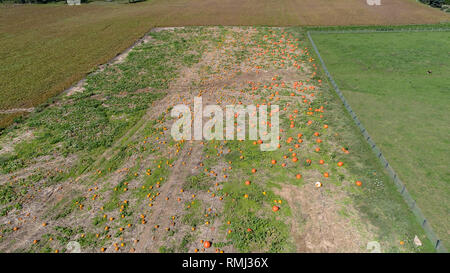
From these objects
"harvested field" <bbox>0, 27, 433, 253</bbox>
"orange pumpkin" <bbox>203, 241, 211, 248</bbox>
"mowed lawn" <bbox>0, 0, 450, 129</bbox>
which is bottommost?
"orange pumpkin" <bbox>203, 241, 211, 248</bbox>

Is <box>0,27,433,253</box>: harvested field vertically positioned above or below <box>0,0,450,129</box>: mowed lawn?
below

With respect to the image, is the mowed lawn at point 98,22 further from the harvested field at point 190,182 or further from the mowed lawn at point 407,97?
the mowed lawn at point 407,97

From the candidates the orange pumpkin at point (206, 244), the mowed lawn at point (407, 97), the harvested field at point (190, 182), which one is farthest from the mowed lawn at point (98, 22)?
the orange pumpkin at point (206, 244)

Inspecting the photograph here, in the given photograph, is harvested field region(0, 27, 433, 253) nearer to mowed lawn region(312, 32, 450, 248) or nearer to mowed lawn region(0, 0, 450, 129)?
mowed lawn region(312, 32, 450, 248)

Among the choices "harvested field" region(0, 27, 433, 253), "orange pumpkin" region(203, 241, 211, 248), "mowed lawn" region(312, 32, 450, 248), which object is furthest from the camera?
"mowed lawn" region(312, 32, 450, 248)

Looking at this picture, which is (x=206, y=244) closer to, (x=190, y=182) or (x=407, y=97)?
(x=190, y=182)

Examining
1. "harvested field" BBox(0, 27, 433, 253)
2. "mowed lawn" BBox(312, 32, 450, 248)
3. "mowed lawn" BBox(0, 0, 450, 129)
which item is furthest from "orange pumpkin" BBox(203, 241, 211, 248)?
"mowed lawn" BBox(0, 0, 450, 129)

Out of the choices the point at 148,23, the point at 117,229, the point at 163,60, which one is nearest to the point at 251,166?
the point at 117,229
